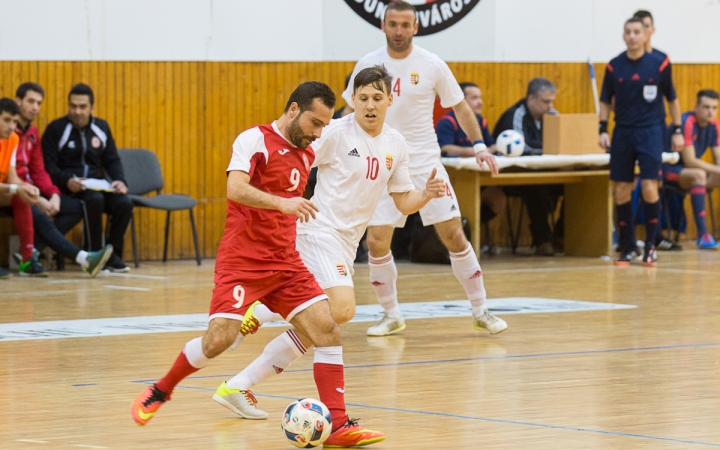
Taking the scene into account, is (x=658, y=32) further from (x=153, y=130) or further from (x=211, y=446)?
(x=211, y=446)

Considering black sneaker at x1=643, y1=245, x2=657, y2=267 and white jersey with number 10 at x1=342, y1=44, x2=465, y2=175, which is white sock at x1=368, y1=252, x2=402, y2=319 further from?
black sneaker at x1=643, y1=245, x2=657, y2=267

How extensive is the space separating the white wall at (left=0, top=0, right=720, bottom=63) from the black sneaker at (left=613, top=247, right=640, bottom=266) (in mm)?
3171

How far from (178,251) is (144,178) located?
111cm


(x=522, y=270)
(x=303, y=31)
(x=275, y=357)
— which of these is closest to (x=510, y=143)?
(x=522, y=270)

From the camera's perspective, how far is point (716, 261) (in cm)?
1323

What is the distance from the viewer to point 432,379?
6.15 metres

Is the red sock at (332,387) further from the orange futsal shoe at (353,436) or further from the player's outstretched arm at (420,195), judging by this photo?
the player's outstretched arm at (420,195)

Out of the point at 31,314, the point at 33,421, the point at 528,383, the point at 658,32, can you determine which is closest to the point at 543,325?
the point at 528,383

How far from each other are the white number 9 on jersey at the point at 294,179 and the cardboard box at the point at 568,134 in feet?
27.7

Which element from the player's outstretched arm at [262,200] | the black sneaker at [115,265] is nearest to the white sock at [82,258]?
the black sneaker at [115,265]

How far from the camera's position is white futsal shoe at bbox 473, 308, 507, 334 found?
778 cm

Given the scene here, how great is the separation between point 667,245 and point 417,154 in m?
7.45

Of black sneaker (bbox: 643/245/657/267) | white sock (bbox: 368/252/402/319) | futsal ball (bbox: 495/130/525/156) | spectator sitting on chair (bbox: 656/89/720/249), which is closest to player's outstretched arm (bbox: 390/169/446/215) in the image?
white sock (bbox: 368/252/402/319)

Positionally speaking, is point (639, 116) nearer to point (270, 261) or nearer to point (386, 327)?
point (386, 327)
